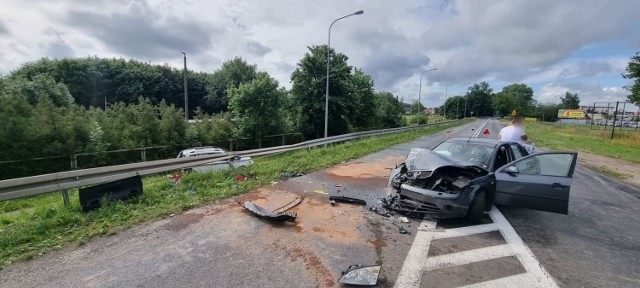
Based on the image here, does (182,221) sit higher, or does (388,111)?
(388,111)

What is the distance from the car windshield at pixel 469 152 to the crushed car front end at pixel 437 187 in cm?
80

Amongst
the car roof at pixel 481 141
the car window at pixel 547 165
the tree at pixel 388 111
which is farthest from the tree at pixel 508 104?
the car window at pixel 547 165

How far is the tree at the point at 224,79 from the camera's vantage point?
2346 inches

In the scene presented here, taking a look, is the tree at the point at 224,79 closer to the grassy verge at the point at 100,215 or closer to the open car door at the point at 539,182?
the grassy verge at the point at 100,215

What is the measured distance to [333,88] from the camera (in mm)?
24562

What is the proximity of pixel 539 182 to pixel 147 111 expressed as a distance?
688 inches

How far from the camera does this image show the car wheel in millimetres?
5180

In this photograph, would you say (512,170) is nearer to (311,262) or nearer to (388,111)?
(311,262)

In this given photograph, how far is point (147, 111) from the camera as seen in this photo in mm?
16328

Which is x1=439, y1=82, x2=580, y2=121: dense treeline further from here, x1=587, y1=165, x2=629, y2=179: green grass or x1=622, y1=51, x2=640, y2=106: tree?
x1=587, y1=165, x2=629, y2=179: green grass

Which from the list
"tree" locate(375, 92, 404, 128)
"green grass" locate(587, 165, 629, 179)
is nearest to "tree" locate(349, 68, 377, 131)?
"tree" locate(375, 92, 404, 128)

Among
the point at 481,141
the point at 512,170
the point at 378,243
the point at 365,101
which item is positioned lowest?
Result: the point at 378,243

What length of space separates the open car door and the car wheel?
0.60 m

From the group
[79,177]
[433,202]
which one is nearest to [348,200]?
[433,202]
